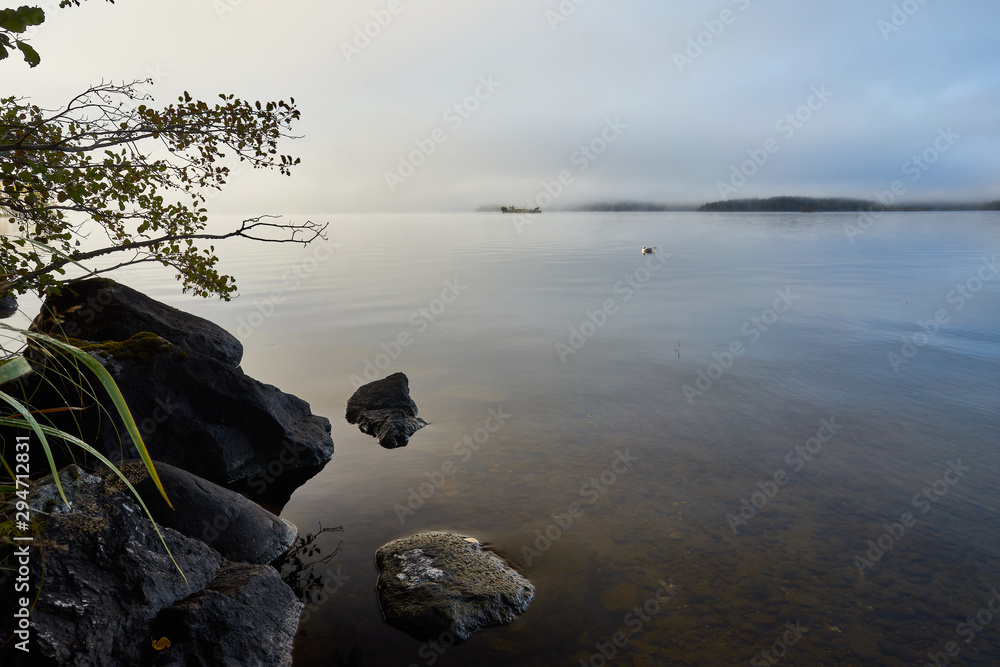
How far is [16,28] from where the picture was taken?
3.06 metres

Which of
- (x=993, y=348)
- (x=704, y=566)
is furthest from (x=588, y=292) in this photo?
(x=704, y=566)

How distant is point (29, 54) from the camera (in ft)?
10.8

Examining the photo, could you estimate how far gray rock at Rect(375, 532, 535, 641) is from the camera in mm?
6051

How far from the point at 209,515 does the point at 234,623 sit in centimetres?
202

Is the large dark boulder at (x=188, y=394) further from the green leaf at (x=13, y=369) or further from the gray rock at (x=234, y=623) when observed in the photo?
the green leaf at (x=13, y=369)

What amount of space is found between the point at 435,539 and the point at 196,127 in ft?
18.2

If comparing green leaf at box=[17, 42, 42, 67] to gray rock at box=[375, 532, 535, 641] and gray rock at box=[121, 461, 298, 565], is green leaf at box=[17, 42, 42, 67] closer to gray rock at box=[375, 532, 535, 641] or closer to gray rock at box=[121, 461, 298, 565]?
gray rock at box=[121, 461, 298, 565]

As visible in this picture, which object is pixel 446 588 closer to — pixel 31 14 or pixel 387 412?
pixel 31 14

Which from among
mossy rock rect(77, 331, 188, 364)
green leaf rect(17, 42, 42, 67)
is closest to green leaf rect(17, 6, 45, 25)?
green leaf rect(17, 42, 42, 67)

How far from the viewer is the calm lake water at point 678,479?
6.10m

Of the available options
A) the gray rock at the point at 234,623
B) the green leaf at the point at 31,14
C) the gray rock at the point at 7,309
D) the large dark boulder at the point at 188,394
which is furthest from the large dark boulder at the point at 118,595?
the gray rock at the point at 7,309

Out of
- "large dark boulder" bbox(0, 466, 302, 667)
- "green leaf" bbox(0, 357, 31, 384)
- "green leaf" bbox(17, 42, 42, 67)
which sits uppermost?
"green leaf" bbox(17, 42, 42, 67)

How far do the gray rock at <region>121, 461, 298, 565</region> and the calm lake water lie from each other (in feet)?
2.71

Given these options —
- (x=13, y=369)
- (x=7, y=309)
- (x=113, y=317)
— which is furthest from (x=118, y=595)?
(x=7, y=309)
